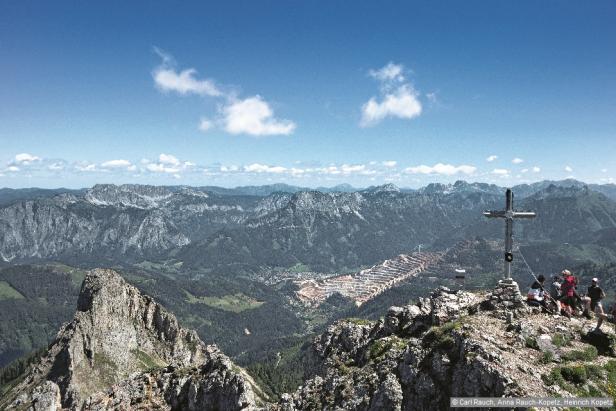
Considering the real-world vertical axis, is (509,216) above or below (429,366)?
above

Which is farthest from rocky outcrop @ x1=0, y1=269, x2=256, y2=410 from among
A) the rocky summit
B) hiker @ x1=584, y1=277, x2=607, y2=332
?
hiker @ x1=584, y1=277, x2=607, y2=332

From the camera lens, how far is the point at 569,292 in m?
36.5

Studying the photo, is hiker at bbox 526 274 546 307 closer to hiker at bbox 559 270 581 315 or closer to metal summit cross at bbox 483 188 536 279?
hiker at bbox 559 270 581 315

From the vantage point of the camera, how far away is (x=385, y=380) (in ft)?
102

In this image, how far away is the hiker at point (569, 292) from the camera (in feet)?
119

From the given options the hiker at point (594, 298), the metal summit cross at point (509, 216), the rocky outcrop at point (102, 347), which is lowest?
the rocky outcrop at point (102, 347)

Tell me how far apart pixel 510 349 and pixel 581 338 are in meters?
6.05

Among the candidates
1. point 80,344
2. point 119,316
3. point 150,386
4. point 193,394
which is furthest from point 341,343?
point 119,316

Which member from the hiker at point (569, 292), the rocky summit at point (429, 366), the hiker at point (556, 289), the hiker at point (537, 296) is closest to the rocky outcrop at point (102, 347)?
the rocky summit at point (429, 366)

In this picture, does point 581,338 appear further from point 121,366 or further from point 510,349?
point 121,366

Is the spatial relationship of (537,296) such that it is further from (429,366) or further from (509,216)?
(429,366)

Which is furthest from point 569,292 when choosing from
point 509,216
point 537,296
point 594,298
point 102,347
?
point 102,347

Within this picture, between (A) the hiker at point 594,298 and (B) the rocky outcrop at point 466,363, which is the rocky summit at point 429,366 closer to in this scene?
(B) the rocky outcrop at point 466,363

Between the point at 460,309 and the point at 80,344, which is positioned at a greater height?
the point at 460,309
